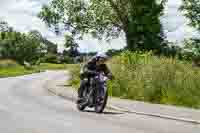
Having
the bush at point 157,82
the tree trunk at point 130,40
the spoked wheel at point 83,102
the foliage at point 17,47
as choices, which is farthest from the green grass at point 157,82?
the foliage at point 17,47

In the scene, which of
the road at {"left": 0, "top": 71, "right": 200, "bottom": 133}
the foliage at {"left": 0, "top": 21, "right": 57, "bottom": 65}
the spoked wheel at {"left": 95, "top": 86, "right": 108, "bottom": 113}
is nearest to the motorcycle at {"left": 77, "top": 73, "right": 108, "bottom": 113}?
the spoked wheel at {"left": 95, "top": 86, "right": 108, "bottom": 113}

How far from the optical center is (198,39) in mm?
58312

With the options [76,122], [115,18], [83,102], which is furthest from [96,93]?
[115,18]

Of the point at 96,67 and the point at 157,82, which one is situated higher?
the point at 96,67

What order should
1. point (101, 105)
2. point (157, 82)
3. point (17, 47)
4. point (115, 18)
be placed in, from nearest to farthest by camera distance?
point (101, 105)
point (157, 82)
point (115, 18)
point (17, 47)

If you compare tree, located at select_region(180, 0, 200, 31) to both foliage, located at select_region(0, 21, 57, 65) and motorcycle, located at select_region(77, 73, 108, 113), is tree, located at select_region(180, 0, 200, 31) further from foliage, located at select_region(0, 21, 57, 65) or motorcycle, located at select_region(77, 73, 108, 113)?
foliage, located at select_region(0, 21, 57, 65)

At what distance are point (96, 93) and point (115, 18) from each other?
40059 mm

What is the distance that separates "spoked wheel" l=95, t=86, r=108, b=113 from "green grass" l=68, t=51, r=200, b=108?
10.3 feet

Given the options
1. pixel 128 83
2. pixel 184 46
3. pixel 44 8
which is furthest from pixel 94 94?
pixel 44 8

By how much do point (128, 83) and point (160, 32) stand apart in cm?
3522

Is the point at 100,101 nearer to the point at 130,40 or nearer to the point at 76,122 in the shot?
the point at 76,122

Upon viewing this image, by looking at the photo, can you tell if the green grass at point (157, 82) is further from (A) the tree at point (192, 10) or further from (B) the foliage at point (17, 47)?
(B) the foliage at point (17, 47)

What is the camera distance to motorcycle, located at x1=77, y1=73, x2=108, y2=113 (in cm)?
1805

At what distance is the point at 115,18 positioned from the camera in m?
58.1
